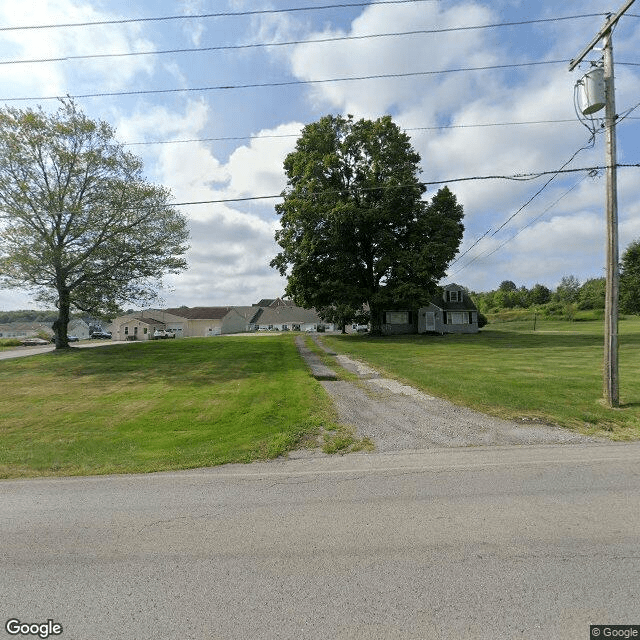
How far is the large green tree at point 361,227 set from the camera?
32.9m

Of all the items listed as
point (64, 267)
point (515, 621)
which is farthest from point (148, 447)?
point (64, 267)

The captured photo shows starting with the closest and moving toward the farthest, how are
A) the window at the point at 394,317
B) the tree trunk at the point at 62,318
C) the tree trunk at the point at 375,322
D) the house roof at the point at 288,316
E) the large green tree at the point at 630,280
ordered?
the tree trunk at the point at 62,318 → the tree trunk at the point at 375,322 → the window at the point at 394,317 → the large green tree at the point at 630,280 → the house roof at the point at 288,316

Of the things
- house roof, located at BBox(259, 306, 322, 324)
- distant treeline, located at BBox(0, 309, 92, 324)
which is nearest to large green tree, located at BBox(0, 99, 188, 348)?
house roof, located at BBox(259, 306, 322, 324)

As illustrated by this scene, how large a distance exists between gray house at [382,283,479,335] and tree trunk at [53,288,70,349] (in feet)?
97.1

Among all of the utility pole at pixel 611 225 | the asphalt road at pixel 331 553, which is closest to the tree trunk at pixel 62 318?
the asphalt road at pixel 331 553

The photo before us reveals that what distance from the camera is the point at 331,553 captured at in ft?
11.3

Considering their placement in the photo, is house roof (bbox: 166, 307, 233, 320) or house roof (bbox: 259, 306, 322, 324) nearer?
house roof (bbox: 166, 307, 233, 320)

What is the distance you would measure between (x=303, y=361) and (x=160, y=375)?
6903mm

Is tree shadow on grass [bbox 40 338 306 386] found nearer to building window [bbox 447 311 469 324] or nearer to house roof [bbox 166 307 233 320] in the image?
building window [bbox 447 311 469 324]

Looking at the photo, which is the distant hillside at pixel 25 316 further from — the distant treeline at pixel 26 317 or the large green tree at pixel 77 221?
the large green tree at pixel 77 221

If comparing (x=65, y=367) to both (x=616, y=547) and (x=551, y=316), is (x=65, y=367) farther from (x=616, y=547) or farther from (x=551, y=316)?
(x=551, y=316)

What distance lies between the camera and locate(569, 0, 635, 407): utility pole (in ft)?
30.5

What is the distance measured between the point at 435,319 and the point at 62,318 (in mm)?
35329

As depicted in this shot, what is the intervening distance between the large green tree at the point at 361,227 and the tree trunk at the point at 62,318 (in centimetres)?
1694
